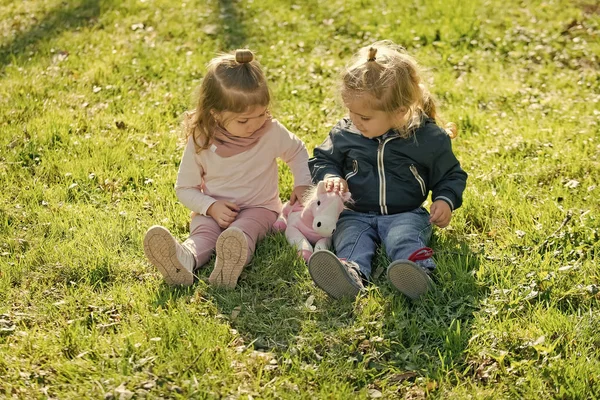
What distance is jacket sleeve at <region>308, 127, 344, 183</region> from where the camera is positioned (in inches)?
180

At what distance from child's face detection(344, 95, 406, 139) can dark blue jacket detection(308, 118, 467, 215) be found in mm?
102

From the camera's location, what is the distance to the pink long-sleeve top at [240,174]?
454cm

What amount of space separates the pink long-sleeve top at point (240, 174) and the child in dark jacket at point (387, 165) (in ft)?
0.62

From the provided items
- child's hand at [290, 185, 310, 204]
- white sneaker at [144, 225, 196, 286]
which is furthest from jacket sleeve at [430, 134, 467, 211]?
white sneaker at [144, 225, 196, 286]

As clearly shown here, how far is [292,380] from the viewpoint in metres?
3.42

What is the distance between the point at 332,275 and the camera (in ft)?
12.6

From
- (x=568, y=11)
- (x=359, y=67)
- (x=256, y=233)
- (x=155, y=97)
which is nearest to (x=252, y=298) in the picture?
(x=256, y=233)

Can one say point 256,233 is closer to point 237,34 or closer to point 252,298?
point 252,298

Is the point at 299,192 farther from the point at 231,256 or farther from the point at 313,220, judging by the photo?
the point at 231,256

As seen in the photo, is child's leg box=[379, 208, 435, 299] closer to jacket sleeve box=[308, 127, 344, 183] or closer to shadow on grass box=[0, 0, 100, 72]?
jacket sleeve box=[308, 127, 344, 183]

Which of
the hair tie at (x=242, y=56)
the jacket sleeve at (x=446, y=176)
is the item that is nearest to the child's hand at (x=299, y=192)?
the jacket sleeve at (x=446, y=176)

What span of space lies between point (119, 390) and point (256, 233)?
144 cm

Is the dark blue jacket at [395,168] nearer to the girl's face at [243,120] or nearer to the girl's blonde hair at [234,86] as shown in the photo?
the girl's face at [243,120]

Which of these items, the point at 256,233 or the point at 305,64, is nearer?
the point at 256,233
